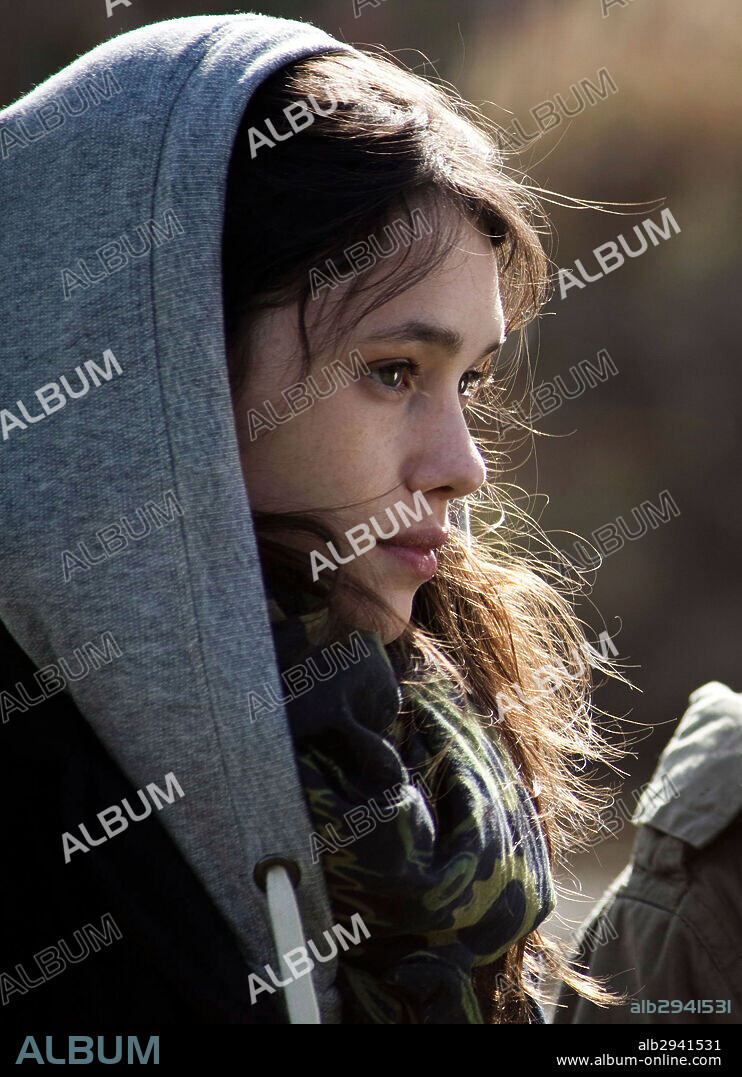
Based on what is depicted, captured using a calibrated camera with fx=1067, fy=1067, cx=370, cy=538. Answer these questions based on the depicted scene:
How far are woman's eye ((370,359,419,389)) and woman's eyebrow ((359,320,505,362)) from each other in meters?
0.03

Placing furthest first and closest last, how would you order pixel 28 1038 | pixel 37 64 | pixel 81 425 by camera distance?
pixel 37 64 → pixel 81 425 → pixel 28 1038

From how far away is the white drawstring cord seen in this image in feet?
3.37

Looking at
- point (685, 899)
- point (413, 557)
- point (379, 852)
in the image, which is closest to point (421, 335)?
point (413, 557)

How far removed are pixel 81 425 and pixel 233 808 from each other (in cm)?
42

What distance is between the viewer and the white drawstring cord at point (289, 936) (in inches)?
40.4

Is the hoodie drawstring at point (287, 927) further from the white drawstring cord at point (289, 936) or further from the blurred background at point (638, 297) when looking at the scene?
the blurred background at point (638, 297)

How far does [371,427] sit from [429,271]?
0.19 m

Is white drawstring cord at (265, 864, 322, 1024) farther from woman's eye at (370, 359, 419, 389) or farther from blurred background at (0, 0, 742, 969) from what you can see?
blurred background at (0, 0, 742, 969)

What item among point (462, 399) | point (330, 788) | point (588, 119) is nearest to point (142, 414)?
point (330, 788)

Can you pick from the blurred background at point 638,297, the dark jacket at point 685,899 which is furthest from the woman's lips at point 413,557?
the blurred background at point 638,297

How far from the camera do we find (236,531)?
3.61 ft

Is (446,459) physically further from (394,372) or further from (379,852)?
(379,852)

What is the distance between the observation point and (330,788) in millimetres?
1103

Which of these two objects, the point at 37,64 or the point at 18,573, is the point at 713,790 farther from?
the point at 37,64
